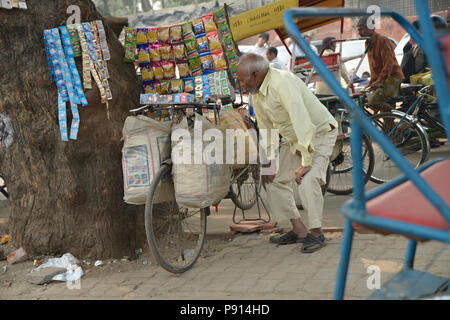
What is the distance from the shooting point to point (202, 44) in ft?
14.7

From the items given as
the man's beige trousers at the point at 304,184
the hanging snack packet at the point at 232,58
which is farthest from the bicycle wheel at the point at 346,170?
the hanging snack packet at the point at 232,58

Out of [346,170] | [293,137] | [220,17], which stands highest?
[220,17]

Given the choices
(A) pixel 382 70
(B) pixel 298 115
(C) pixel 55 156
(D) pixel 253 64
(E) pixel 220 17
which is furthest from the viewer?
(A) pixel 382 70

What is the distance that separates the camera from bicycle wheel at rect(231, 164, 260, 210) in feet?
15.3

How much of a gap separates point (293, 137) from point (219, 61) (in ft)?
3.19

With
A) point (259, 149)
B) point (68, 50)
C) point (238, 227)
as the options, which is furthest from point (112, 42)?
point (238, 227)

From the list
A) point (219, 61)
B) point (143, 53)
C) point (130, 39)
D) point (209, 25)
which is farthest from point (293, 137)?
point (130, 39)

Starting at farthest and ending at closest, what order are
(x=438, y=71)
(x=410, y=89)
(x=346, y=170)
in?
(x=410, y=89)
(x=346, y=170)
(x=438, y=71)

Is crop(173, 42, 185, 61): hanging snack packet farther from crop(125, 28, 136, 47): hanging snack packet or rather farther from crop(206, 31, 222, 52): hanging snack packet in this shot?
crop(125, 28, 136, 47): hanging snack packet

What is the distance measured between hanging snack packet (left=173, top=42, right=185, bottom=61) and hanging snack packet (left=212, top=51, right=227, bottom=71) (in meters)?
0.29

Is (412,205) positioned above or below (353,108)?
below

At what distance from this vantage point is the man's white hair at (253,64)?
3871mm

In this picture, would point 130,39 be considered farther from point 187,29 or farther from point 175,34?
point 187,29

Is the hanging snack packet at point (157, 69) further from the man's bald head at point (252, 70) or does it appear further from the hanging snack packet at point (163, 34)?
the man's bald head at point (252, 70)
